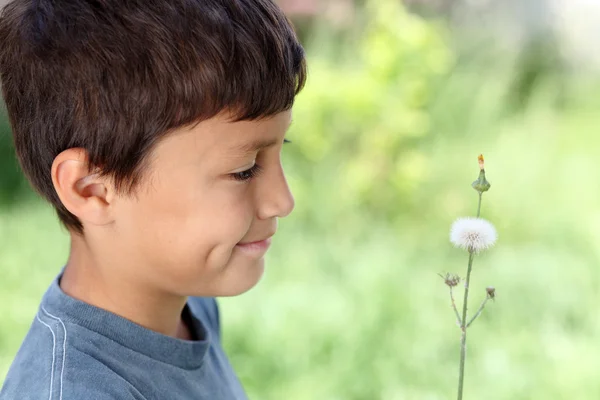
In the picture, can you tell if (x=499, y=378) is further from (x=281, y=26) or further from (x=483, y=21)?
(x=483, y=21)

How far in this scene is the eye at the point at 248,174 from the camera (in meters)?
0.98

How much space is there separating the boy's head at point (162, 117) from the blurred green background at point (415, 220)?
3.32 feet

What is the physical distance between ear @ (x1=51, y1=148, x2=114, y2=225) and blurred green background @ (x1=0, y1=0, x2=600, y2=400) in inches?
41.4

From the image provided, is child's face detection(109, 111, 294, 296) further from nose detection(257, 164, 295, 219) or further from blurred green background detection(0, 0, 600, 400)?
blurred green background detection(0, 0, 600, 400)

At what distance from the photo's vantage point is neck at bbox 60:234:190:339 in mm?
1024

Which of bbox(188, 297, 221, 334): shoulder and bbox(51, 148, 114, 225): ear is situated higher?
bbox(51, 148, 114, 225): ear

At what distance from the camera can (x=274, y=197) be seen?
101cm

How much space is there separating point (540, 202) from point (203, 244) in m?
1.82

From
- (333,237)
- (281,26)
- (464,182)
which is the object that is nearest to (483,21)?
(464,182)

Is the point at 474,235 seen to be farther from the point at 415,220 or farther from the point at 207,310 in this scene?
the point at 415,220

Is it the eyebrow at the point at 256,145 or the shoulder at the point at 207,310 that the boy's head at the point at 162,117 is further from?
the shoulder at the point at 207,310

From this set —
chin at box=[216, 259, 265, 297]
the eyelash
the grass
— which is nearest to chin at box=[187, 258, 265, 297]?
chin at box=[216, 259, 265, 297]

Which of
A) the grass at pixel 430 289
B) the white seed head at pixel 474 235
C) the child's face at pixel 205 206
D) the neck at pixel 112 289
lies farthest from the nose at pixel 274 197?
the grass at pixel 430 289

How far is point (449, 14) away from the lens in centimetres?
346
